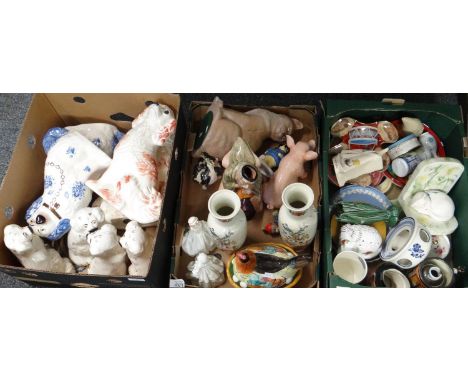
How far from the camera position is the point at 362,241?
42.4 inches

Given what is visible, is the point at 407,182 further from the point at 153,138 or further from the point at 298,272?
the point at 153,138

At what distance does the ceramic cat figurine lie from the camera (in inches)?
44.1

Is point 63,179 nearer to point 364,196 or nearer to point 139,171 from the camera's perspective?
point 139,171

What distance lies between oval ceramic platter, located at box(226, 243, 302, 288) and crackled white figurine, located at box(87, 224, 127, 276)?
0.27 metres

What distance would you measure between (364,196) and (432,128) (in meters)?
0.29

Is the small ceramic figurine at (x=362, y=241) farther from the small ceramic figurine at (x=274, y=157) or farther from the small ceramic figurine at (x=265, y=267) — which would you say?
the small ceramic figurine at (x=274, y=157)

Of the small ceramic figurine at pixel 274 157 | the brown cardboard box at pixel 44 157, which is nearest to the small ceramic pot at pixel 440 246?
the small ceramic figurine at pixel 274 157

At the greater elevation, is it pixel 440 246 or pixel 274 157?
pixel 274 157

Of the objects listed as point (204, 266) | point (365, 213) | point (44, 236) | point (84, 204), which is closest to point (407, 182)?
point (365, 213)

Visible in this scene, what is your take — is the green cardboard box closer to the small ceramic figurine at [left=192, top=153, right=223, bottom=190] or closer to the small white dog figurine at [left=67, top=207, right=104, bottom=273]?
the small ceramic figurine at [left=192, top=153, right=223, bottom=190]

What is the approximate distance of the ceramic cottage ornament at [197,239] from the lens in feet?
3.64

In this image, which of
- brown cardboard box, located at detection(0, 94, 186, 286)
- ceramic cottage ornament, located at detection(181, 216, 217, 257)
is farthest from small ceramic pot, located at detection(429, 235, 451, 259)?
brown cardboard box, located at detection(0, 94, 186, 286)

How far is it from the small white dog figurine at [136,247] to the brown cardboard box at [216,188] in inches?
3.0

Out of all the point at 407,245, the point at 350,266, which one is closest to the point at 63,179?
the point at 350,266
